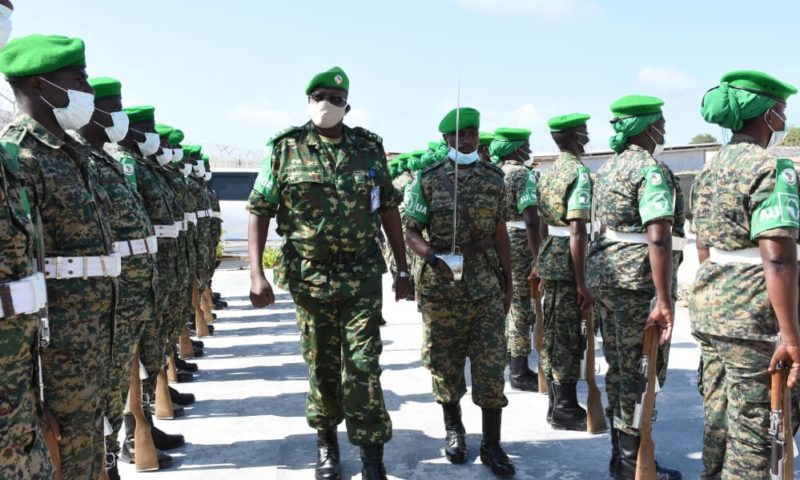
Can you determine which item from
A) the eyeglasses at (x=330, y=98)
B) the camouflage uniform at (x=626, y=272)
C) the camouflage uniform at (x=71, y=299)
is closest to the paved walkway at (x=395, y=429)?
the camouflage uniform at (x=626, y=272)

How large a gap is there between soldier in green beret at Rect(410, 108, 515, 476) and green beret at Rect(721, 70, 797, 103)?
1530 millimetres

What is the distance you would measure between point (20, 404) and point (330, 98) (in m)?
2.31

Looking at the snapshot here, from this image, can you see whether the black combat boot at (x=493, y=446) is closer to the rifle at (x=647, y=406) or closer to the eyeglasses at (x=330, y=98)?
the rifle at (x=647, y=406)

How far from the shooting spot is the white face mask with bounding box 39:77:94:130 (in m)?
3.01

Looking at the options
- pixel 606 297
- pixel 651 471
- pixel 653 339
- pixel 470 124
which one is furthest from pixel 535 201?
pixel 651 471

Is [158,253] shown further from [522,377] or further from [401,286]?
[522,377]

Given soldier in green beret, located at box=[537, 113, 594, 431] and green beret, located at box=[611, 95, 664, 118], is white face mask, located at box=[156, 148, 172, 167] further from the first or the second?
green beret, located at box=[611, 95, 664, 118]

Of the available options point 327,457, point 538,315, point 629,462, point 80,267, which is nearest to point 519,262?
point 538,315

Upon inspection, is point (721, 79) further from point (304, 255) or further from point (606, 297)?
point (304, 255)

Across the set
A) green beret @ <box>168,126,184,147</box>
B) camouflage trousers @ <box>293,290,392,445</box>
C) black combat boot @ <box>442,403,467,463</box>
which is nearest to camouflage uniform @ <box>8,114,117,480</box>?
camouflage trousers @ <box>293,290,392,445</box>

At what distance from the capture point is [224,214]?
773 inches

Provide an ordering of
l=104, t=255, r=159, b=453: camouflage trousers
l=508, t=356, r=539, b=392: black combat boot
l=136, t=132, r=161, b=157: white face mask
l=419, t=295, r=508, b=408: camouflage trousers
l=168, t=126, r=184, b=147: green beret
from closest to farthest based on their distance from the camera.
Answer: l=104, t=255, r=159, b=453: camouflage trousers < l=419, t=295, r=508, b=408: camouflage trousers < l=136, t=132, r=161, b=157: white face mask < l=508, t=356, r=539, b=392: black combat boot < l=168, t=126, r=184, b=147: green beret

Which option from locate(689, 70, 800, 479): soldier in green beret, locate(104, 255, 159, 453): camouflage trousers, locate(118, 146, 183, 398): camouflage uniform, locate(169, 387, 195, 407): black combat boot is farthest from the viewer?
locate(169, 387, 195, 407): black combat boot

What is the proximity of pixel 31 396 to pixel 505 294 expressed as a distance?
9.35 feet
